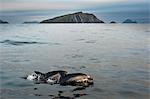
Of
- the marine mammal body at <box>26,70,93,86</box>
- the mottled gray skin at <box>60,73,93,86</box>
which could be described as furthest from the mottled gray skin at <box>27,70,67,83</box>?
the mottled gray skin at <box>60,73,93,86</box>

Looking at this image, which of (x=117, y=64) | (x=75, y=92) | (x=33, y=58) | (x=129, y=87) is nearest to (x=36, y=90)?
(x=75, y=92)

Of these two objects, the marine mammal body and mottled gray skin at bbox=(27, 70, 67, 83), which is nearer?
the marine mammal body

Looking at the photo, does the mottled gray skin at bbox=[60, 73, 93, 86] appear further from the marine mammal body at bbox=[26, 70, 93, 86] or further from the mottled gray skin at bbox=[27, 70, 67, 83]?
the mottled gray skin at bbox=[27, 70, 67, 83]

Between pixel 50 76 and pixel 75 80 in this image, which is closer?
pixel 75 80

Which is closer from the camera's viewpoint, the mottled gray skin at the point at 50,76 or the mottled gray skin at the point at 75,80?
the mottled gray skin at the point at 75,80

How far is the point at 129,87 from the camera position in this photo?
901 inches

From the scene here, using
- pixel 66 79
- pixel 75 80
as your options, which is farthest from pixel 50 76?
pixel 75 80

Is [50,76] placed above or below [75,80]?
above

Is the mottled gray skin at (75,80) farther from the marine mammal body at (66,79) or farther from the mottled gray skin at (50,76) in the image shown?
the mottled gray skin at (50,76)

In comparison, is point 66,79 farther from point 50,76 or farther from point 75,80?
point 50,76

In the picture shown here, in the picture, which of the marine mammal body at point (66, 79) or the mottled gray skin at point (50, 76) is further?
the mottled gray skin at point (50, 76)

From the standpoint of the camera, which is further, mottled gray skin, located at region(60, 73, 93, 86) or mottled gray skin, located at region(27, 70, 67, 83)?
mottled gray skin, located at region(27, 70, 67, 83)

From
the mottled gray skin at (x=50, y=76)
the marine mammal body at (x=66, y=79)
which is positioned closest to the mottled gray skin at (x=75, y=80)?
the marine mammal body at (x=66, y=79)

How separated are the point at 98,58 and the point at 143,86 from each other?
12476mm
